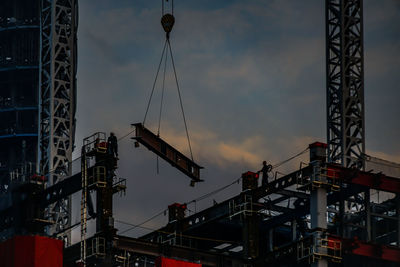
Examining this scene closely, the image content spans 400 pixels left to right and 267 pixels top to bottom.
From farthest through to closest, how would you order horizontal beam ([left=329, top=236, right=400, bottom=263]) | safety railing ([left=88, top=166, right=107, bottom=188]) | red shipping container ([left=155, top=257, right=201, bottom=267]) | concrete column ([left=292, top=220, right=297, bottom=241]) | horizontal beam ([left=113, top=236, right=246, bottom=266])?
concrete column ([left=292, top=220, right=297, bottom=241]) < safety railing ([left=88, top=166, right=107, bottom=188]) < horizontal beam ([left=329, top=236, right=400, bottom=263]) < horizontal beam ([left=113, top=236, right=246, bottom=266]) < red shipping container ([left=155, top=257, right=201, bottom=267])

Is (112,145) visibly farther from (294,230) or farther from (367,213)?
(367,213)

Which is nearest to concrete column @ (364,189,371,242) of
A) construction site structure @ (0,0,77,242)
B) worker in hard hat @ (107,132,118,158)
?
worker in hard hat @ (107,132,118,158)

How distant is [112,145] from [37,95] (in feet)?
118

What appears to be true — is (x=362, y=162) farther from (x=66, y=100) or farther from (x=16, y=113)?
(x=16, y=113)

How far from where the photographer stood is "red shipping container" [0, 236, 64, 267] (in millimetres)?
85938

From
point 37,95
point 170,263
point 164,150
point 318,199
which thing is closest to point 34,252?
point 170,263

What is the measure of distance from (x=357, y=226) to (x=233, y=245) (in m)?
14.7

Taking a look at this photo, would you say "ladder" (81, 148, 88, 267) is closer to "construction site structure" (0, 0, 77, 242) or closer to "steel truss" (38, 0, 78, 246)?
"construction site structure" (0, 0, 77, 242)

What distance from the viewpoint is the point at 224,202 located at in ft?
299

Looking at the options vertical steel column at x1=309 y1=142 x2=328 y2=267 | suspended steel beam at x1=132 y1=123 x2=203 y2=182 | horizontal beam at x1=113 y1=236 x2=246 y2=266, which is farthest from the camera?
suspended steel beam at x1=132 y1=123 x2=203 y2=182

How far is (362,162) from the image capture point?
91625mm

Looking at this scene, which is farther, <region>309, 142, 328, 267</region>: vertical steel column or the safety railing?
the safety railing

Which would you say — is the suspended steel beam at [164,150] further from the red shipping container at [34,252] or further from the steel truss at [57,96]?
the steel truss at [57,96]

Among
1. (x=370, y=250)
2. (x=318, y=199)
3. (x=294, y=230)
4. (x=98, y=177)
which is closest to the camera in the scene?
(x=318, y=199)
